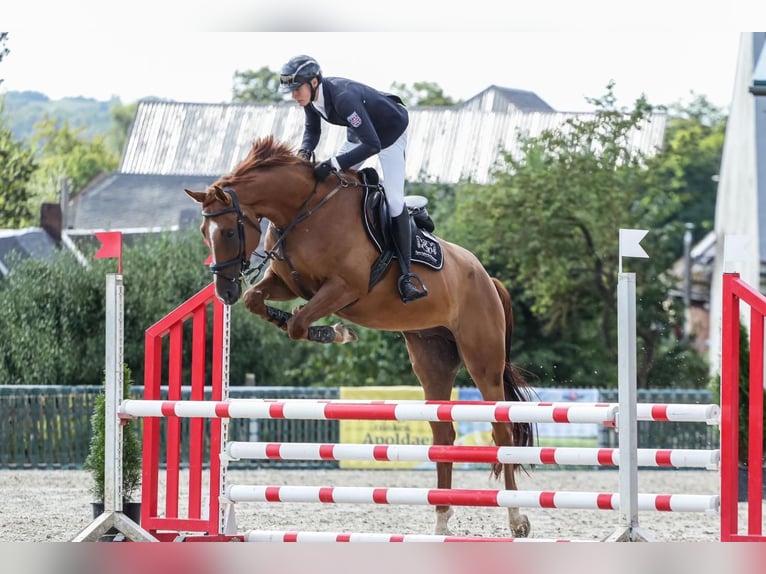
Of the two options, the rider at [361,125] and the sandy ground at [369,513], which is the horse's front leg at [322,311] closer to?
the rider at [361,125]

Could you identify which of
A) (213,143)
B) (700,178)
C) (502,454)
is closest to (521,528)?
(502,454)

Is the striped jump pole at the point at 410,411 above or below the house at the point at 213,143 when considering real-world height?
below

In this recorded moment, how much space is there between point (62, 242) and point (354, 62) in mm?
5929

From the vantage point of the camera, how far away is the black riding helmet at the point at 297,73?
4.55 meters

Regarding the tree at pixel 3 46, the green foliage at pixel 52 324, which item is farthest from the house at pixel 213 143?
the tree at pixel 3 46

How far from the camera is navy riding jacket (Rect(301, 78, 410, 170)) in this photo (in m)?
4.60

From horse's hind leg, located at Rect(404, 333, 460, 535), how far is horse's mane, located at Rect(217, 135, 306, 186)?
112 cm

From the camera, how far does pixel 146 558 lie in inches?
Result: 160

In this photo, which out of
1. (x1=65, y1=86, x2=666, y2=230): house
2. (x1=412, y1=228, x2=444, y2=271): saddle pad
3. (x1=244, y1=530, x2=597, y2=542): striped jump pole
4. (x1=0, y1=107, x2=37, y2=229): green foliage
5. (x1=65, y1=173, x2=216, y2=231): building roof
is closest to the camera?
(x1=244, y1=530, x2=597, y2=542): striped jump pole

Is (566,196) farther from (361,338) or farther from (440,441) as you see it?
(440,441)

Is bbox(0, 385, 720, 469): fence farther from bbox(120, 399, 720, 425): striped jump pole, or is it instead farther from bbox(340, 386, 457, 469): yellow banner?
bbox(120, 399, 720, 425): striped jump pole

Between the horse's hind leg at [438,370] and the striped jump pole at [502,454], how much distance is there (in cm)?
97

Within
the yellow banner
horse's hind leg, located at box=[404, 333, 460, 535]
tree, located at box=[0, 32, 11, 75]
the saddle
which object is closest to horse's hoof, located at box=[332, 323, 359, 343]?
the saddle

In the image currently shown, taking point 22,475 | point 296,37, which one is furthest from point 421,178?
point 22,475
